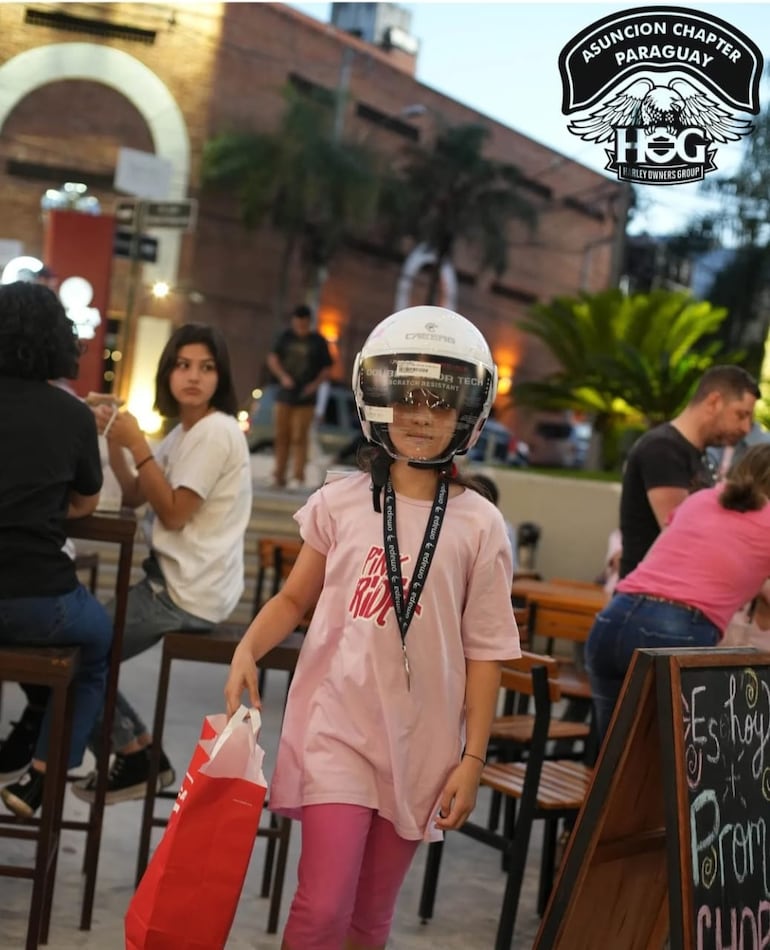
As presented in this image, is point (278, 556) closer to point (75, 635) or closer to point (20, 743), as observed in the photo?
point (20, 743)

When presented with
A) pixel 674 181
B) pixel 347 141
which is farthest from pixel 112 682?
pixel 347 141

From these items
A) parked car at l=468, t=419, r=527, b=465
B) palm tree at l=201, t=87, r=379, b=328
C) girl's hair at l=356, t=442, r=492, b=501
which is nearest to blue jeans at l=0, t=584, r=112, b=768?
girl's hair at l=356, t=442, r=492, b=501

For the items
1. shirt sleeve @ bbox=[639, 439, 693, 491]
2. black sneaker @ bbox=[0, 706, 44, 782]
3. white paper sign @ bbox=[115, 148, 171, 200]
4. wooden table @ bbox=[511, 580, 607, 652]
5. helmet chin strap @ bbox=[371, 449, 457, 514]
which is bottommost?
black sneaker @ bbox=[0, 706, 44, 782]

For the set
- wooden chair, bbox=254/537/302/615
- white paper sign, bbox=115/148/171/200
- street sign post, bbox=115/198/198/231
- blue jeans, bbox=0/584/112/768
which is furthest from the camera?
white paper sign, bbox=115/148/171/200

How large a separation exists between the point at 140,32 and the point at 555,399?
10.6 m

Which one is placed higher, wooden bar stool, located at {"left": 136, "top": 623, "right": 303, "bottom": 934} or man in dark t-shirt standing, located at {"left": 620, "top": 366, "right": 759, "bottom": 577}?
man in dark t-shirt standing, located at {"left": 620, "top": 366, "right": 759, "bottom": 577}

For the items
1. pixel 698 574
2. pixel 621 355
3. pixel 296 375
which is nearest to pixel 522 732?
pixel 698 574

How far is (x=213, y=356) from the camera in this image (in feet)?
12.5

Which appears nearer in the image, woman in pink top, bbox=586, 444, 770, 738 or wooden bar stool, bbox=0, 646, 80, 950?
wooden bar stool, bbox=0, 646, 80, 950

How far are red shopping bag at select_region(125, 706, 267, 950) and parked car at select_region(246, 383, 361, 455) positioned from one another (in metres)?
13.9

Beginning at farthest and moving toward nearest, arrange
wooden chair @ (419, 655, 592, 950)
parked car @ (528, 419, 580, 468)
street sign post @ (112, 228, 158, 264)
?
parked car @ (528, 419, 580, 468) < street sign post @ (112, 228, 158, 264) < wooden chair @ (419, 655, 592, 950)

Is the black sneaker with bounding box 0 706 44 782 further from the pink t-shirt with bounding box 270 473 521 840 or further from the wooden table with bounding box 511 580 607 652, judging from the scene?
the wooden table with bounding box 511 580 607 652

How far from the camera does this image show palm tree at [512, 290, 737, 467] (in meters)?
14.4

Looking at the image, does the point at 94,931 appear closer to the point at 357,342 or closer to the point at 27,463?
the point at 27,463
